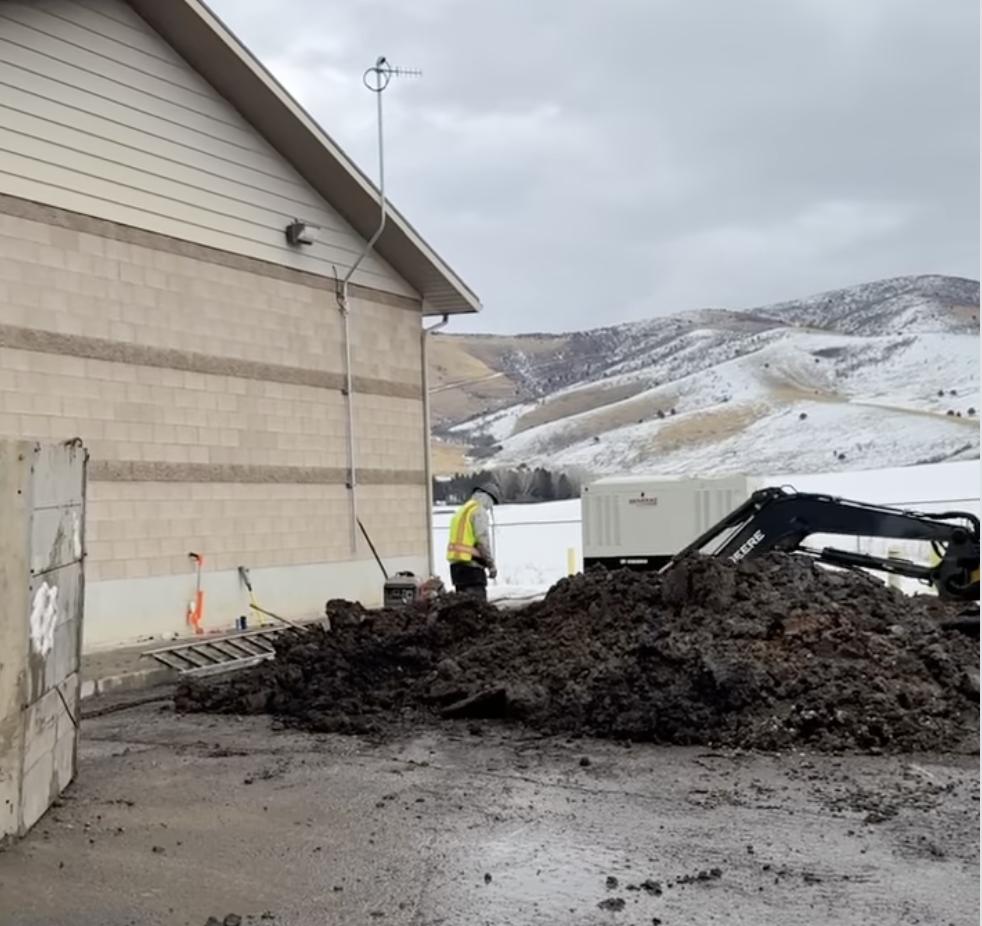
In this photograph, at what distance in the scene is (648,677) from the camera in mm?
9320

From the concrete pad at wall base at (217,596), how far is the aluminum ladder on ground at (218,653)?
0.97 meters

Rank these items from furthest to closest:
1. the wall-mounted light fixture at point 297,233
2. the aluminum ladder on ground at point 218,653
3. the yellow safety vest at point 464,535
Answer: the wall-mounted light fixture at point 297,233
the yellow safety vest at point 464,535
the aluminum ladder on ground at point 218,653

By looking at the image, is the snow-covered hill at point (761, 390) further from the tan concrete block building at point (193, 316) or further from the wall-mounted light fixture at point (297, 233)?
the wall-mounted light fixture at point (297, 233)

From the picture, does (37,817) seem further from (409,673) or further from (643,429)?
(643,429)

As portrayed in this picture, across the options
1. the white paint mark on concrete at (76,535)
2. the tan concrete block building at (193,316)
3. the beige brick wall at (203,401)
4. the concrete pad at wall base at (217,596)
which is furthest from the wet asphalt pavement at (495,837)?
the tan concrete block building at (193,316)

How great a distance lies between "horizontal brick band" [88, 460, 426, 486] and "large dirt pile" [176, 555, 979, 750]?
3.92 meters

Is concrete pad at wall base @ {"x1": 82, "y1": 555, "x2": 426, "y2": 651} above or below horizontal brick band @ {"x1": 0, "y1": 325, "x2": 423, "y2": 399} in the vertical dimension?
below

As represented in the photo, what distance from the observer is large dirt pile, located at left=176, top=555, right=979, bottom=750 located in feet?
28.6

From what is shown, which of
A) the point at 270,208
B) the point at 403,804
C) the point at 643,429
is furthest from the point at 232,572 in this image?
the point at 643,429

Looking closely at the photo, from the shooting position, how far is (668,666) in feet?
30.9

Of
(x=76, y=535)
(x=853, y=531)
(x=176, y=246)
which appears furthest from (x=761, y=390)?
(x=76, y=535)

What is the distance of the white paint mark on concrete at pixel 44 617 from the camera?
5980 millimetres

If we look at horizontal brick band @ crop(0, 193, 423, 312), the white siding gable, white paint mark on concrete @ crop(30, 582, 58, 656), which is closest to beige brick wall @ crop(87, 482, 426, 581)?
horizontal brick band @ crop(0, 193, 423, 312)

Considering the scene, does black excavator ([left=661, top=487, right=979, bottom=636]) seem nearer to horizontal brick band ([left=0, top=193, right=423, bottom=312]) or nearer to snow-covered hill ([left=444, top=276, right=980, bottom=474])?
horizontal brick band ([left=0, top=193, right=423, bottom=312])
